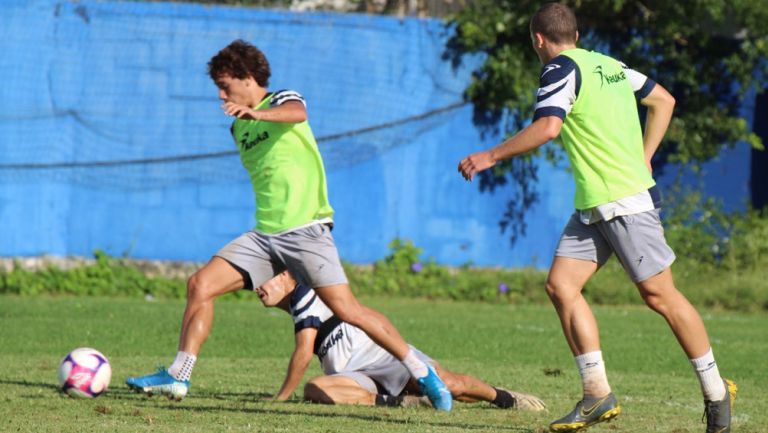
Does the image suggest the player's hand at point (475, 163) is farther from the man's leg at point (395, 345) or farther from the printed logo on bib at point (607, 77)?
the man's leg at point (395, 345)

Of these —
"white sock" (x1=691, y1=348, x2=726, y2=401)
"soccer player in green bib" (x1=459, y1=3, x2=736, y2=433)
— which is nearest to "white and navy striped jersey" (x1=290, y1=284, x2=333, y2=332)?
"soccer player in green bib" (x1=459, y1=3, x2=736, y2=433)

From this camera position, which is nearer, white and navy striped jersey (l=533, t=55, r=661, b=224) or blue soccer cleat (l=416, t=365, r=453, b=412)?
white and navy striped jersey (l=533, t=55, r=661, b=224)

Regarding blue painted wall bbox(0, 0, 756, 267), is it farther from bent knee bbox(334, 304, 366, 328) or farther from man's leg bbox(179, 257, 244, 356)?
bent knee bbox(334, 304, 366, 328)

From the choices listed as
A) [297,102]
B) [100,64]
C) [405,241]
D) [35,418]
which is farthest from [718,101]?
[35,418]

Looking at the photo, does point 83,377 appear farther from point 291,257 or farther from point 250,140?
point 250,140

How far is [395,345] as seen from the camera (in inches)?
291

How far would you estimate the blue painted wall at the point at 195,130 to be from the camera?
51.3 feet

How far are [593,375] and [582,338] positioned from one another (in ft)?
0.61

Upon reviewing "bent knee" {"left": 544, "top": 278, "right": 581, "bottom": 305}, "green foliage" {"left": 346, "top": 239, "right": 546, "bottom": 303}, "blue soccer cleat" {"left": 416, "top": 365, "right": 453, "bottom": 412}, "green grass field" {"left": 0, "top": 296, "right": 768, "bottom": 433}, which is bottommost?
"green foliage" {"left": 346, "top": 239, "right": 546, "bottom": 303}

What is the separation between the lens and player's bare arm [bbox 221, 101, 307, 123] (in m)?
7.27

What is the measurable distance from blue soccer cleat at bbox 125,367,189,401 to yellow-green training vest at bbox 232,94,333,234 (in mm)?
1009

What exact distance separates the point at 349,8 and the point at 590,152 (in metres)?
11.5

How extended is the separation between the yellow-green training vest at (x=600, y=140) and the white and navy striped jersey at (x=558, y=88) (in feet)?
0.14

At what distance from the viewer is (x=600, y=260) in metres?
6.66
